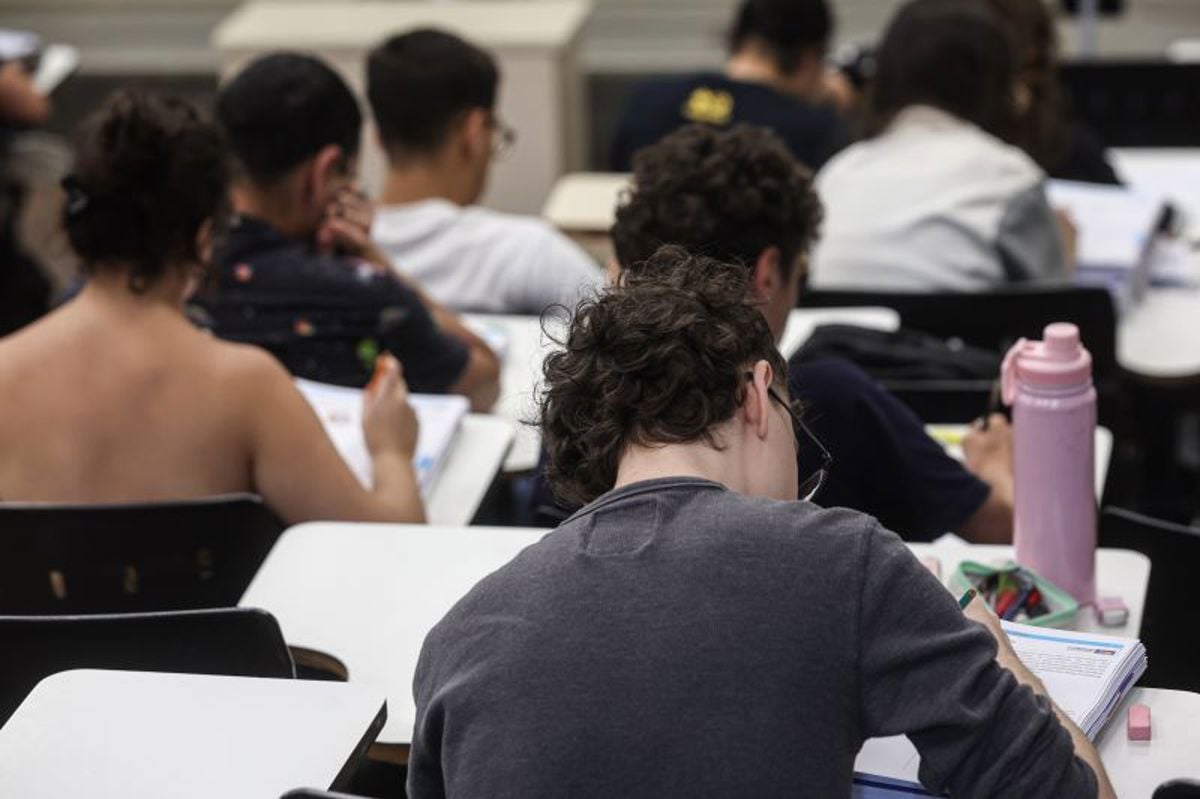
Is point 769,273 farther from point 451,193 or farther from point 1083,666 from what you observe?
point 451,193

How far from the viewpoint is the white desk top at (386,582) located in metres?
1.99

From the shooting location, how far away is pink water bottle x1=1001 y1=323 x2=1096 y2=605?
1949mm

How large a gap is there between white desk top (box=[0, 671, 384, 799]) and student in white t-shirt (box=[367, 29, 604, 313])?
60.9 inches

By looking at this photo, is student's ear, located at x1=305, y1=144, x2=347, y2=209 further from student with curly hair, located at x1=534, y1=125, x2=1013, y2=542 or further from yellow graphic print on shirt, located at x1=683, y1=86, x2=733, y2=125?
yellow graphic print on shirt, located at x1=683, y1=86, x2=733, y2=125

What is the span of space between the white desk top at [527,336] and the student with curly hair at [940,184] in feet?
0.32

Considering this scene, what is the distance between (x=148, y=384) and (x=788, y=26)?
96.5 inches

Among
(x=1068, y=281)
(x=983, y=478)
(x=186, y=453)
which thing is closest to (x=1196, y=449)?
(x=1068, y=281)

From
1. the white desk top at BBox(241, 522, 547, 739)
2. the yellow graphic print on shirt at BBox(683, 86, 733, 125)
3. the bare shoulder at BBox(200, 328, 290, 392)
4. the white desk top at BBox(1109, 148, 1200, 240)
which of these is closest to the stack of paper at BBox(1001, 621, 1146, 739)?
the white desk top at BBox(241, 522, 547, 739)

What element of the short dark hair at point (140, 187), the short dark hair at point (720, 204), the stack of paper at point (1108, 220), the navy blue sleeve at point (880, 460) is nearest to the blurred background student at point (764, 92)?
the stack of paper at point (1108, 220)

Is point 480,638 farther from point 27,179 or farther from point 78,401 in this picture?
point 27,179

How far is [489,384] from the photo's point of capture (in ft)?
9.70

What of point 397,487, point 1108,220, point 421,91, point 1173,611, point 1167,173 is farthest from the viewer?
point 1167,173

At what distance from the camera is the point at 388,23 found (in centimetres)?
534

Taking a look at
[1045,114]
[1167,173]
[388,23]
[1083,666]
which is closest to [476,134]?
[1045,114]
